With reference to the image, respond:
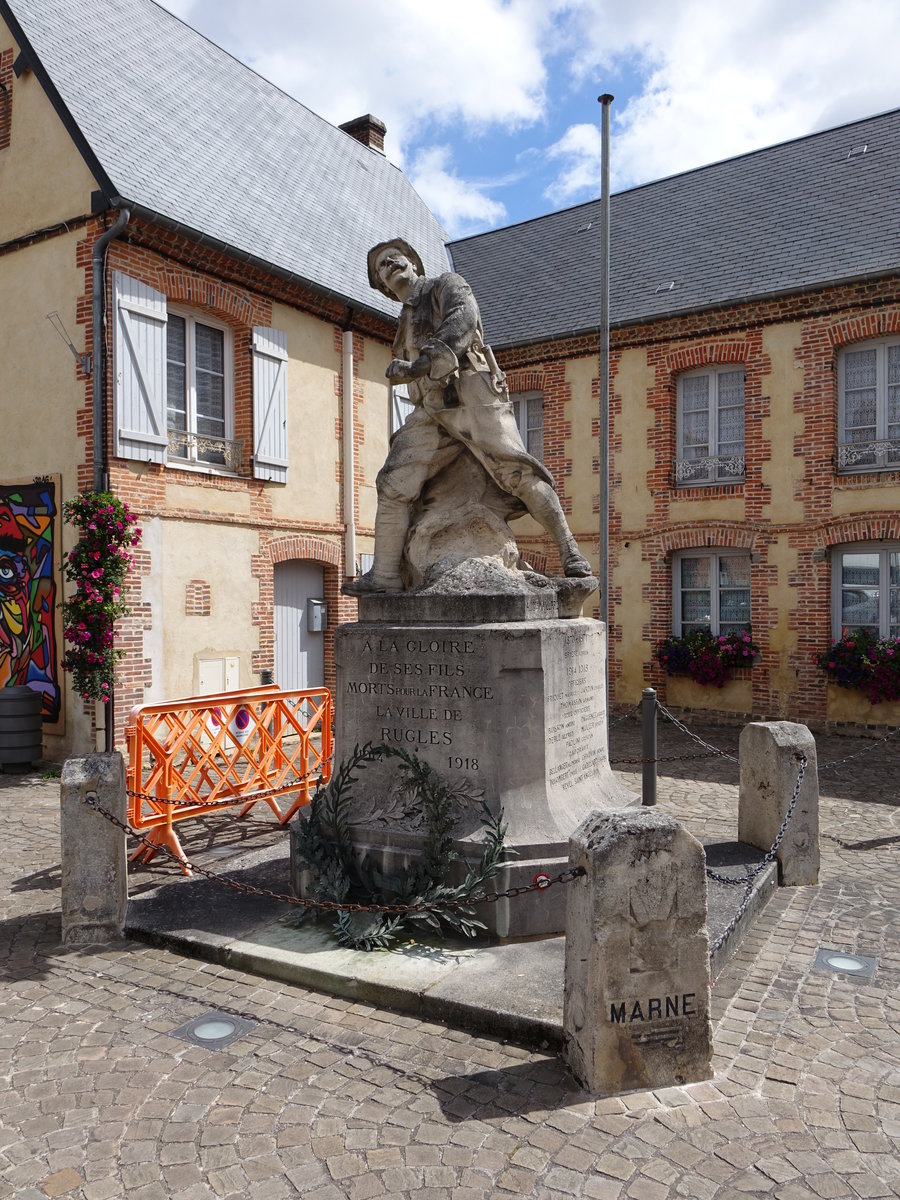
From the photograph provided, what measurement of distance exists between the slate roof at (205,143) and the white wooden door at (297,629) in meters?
4.17

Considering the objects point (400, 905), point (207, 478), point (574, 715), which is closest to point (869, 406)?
point (207, 478)

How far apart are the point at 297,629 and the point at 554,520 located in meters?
7.92

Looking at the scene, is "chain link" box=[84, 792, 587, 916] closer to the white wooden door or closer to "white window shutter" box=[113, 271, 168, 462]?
"white window shutter" box=[113, 271, 168, 462]

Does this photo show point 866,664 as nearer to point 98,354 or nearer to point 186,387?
point 186,387

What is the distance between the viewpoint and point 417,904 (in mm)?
4125

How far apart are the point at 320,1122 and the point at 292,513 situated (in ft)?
33.1

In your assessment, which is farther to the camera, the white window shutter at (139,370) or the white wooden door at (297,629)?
the white wooden door at (297,629)

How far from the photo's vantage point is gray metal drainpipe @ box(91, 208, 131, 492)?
9695 millimetres

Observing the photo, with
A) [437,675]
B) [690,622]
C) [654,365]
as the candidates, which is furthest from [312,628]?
[437,675]

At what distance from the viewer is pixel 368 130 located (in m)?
18.5

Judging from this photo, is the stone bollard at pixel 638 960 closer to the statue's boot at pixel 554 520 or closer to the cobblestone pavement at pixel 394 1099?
the cobblestone pavement at pixel 394 1099

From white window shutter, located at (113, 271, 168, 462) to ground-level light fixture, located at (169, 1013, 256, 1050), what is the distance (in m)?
7.57

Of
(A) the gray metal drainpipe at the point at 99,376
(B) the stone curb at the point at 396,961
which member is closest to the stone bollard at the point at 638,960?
(B) the stone curb at the point at 396,961

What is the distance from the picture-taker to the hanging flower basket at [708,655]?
42.6ft
